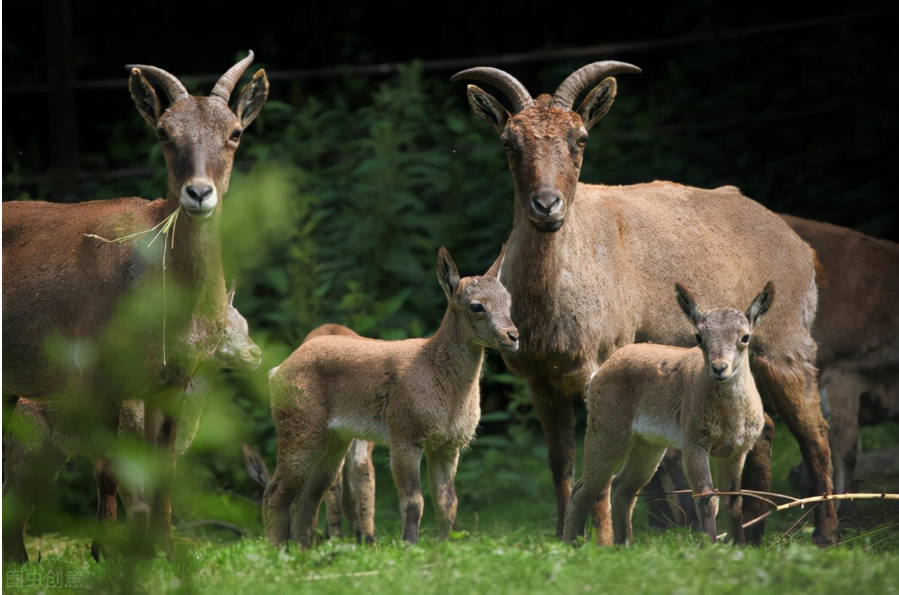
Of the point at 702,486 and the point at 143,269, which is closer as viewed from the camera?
the point at 702,486

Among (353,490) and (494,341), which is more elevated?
(494,341)

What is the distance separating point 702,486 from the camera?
20.1 ft

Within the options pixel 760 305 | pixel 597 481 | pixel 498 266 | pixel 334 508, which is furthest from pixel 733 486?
pixel 334 508

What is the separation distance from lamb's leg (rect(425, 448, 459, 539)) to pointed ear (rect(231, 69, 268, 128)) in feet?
7.48

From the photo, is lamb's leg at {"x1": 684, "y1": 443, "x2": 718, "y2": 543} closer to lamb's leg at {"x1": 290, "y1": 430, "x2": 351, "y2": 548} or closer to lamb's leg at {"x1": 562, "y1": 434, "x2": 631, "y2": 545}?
lamb's leg at {"x1": 562, "y1": 434, "x2": 631, "y2": 545}

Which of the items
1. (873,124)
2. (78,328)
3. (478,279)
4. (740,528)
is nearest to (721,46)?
(873,124)

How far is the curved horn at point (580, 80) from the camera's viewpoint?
7242 mm

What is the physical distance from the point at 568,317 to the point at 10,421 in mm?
4866

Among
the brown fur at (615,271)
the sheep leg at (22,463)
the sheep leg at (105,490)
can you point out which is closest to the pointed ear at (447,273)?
the brown fur at (615,271)

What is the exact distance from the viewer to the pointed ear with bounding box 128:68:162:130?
20.4 feet

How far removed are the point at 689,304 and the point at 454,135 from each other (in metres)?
5.77

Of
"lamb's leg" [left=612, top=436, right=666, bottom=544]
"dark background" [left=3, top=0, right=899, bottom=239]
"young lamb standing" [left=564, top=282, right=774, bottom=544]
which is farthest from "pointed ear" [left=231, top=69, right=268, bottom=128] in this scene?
"dark background" [left=3, top=0, right=899, bottom=239]

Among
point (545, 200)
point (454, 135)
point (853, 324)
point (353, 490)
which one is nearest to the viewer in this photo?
point (545, 200)

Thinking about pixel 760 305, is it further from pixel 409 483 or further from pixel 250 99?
pixel 250 99
